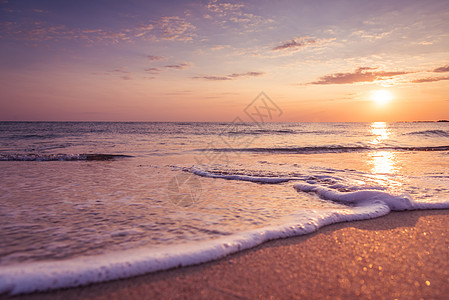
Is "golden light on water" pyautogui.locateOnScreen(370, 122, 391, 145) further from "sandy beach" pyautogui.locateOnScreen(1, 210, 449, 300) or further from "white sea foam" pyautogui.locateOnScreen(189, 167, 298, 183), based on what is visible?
"sandy beach" pyautogui.locateOnScreen(1, 210, 449, 300)

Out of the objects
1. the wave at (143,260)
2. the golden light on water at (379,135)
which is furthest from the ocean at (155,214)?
the golden light on water at (379,135)

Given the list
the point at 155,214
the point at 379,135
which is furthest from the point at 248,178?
the point at 379,135

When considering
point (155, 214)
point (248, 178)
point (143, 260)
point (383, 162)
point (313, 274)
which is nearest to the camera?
point (313, 274)

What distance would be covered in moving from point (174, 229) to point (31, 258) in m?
1.48

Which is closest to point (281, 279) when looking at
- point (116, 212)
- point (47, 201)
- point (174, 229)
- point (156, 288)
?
point (156, 288)

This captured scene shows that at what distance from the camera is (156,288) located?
7.02 ft

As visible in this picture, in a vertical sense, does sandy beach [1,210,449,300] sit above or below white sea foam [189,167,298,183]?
below

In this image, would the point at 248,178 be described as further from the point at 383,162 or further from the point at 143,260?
the point at 383,162

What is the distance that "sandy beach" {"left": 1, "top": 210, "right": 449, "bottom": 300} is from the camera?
6.79 ft

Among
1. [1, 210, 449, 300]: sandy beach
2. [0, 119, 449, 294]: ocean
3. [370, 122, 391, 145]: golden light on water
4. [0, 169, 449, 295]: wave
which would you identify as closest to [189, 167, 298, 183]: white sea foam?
[0, 119, 449, 294]: ocean

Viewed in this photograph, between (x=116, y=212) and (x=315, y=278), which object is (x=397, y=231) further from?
(x=116, y=212)

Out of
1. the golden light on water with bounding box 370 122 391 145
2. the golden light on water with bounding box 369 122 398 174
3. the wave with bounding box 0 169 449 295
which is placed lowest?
the wave with bounding box 0 169 449 295

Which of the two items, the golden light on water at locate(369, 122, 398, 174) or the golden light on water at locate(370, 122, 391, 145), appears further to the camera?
the golden light on water at locate(370, 122, 391, 145)

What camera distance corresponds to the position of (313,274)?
2355 mm
